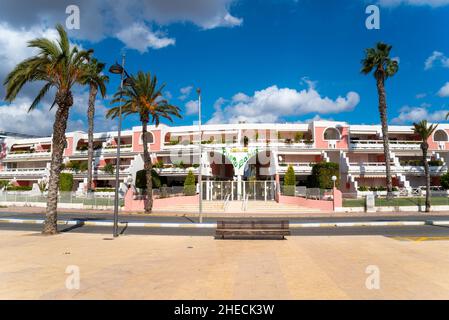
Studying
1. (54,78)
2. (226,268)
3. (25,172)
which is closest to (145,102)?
(54,78)

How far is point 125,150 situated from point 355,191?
3312 cm

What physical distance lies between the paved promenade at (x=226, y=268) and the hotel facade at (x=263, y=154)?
945 inches

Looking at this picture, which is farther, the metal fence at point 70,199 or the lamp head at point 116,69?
the metal fence at point 70,199

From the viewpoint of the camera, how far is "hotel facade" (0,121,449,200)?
129 ft

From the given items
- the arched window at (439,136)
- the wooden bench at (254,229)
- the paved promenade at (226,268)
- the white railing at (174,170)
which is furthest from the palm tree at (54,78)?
the arched window at (439,136)

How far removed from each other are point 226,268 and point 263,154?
3381 centimetres

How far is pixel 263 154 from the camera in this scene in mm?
41469

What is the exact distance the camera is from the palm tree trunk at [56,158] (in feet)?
50.5

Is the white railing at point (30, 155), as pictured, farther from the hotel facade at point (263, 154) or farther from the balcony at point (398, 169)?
the balcony at point (398, 169)

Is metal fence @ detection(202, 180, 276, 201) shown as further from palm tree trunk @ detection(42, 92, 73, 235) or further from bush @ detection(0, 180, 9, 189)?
bush @ detection(0, 180, 9, 189)

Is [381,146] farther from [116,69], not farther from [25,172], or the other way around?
[25,172]
